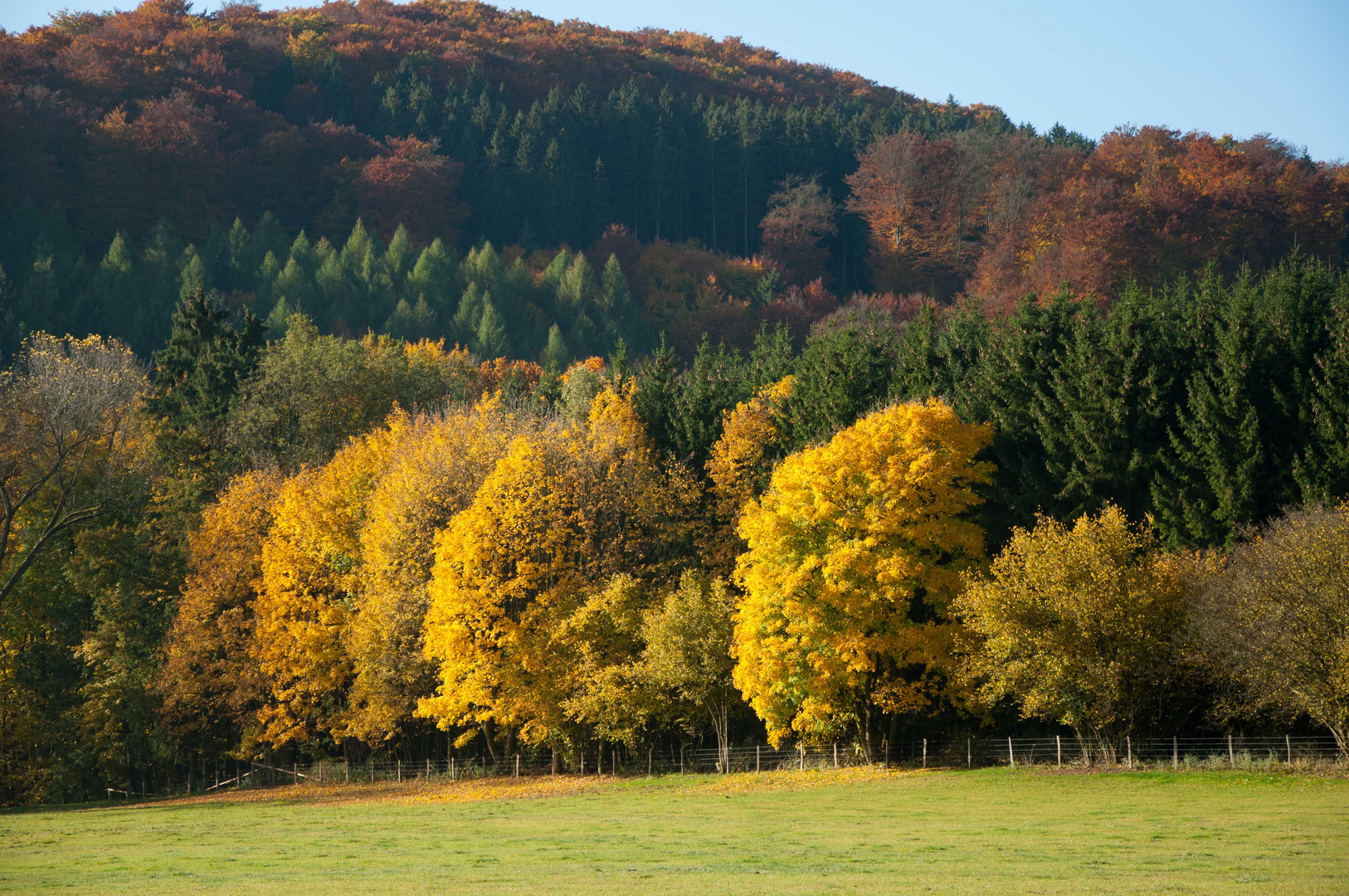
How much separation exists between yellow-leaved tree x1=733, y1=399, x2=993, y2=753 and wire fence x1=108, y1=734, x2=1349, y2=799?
9.38 ft

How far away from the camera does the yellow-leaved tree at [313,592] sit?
57.0 meters

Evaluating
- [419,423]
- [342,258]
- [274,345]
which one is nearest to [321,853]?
[419,423]

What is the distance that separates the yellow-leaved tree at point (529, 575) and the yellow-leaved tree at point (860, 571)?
9.01 meters

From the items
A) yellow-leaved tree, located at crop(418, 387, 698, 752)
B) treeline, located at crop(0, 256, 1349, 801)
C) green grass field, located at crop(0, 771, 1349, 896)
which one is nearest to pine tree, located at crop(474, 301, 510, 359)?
treeline, located at crop(0, 256, 1349, 801)

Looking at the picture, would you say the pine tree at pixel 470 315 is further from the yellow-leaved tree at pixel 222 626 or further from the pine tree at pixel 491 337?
the yellow-leaved tree at pixel 222 626

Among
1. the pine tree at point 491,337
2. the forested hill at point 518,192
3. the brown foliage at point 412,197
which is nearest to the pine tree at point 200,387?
the forested hill at point 518,192

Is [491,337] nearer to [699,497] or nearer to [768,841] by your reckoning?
[699,497]

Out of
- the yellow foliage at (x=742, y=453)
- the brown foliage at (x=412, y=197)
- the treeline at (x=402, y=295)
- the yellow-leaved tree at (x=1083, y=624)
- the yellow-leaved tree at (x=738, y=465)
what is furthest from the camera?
the brown foliage at (x=412, y=197)

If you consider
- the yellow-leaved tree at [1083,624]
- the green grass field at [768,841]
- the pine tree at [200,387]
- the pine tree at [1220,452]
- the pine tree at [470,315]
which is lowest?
the green grass field at [768,841]

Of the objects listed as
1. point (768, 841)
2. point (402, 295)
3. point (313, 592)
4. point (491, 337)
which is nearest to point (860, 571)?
point (768, 841)

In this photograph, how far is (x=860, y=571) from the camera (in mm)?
44406

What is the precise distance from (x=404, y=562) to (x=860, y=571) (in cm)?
2168

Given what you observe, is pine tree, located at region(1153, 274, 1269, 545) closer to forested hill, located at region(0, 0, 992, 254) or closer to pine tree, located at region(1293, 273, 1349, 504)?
pine tree, located at region(1293, 273, 1349, 504)

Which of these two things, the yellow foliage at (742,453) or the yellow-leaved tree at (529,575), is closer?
the yellow-leaved tree at (529,575)
